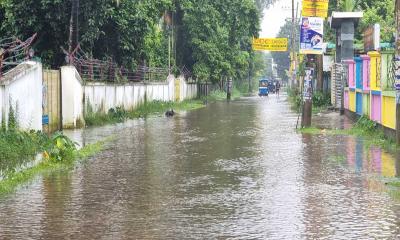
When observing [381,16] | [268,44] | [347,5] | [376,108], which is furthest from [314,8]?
[268,44]

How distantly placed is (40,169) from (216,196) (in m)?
4.38

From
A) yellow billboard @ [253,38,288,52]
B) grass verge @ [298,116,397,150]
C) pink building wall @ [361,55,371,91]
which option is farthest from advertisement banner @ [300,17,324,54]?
yellow billboard @ [253,38,288,52]

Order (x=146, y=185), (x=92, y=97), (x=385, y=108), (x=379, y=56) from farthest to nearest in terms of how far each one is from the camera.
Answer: (x=92, y=97)
(x=379, y=56)
(x=385, y=108)
(x=146, y=185)

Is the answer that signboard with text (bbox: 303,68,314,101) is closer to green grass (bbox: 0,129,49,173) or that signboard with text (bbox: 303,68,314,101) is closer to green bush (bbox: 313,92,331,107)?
green grass (bbox: 0,129,49,173)

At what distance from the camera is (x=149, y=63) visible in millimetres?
43656

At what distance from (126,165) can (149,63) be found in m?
30.3

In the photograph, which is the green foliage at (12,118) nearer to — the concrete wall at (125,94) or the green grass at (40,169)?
the green grass at (40,169)

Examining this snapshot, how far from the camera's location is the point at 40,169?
12.9m

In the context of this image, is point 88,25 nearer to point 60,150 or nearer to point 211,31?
point 60,150

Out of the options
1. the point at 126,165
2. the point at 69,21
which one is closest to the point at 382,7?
the point at 69,21

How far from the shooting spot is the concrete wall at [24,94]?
1422 cm

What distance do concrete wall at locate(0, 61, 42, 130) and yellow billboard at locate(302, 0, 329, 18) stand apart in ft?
29.2

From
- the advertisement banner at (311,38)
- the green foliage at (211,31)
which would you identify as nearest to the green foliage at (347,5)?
the green foliage at (211,31)

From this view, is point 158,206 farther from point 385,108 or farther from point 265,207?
point 385,108
